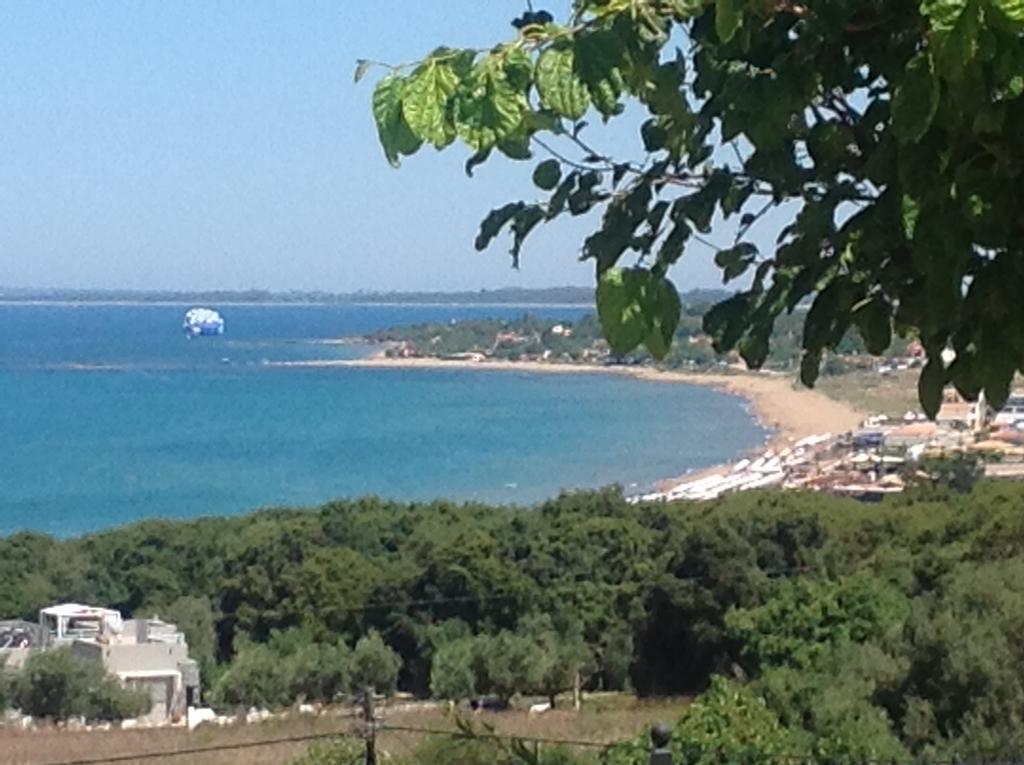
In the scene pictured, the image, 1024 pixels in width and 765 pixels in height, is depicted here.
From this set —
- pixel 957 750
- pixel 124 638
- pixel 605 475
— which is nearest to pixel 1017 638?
pixel 957 750

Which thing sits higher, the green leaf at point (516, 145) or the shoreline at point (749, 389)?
the green leaf at point (516, 145)

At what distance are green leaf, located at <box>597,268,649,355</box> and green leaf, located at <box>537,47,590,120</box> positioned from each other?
12cm

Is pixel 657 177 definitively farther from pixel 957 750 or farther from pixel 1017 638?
pixel 1017 638

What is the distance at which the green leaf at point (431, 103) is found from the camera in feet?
2.98

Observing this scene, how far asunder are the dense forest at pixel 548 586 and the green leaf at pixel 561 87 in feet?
26.5

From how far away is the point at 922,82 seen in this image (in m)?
0.91

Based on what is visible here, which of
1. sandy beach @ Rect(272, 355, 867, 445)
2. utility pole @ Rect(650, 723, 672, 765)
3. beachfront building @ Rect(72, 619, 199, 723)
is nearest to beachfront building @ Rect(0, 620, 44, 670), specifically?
Answer: beachfront building @ Rect(72, 619, 199, 723)

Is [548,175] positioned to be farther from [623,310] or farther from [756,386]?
[756,386]

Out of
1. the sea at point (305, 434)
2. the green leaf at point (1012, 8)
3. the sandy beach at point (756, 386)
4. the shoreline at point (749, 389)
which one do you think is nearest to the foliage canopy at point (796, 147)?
the green leaf at point (1012, 8)

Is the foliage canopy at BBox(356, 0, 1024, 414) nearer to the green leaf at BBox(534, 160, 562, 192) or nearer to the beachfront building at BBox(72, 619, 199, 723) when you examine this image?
the green leaf at BBox(534, 160, 562, 192)

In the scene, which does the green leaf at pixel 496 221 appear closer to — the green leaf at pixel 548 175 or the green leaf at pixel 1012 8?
the green leaf at pixel 548 175

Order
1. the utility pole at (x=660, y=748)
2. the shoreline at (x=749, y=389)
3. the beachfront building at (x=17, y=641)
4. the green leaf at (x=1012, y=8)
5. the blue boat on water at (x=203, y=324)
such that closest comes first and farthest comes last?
the green leaf at (x=1012, y=8) → the utility pole at (x=660, y=748) → the beachfront building at (x=17, y=641) → the shoreline at (x=749, y=389) → the blue boat on water at (x=203, y=324)

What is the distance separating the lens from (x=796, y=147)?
120 centimetres

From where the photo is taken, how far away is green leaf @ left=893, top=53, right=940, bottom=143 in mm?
906
